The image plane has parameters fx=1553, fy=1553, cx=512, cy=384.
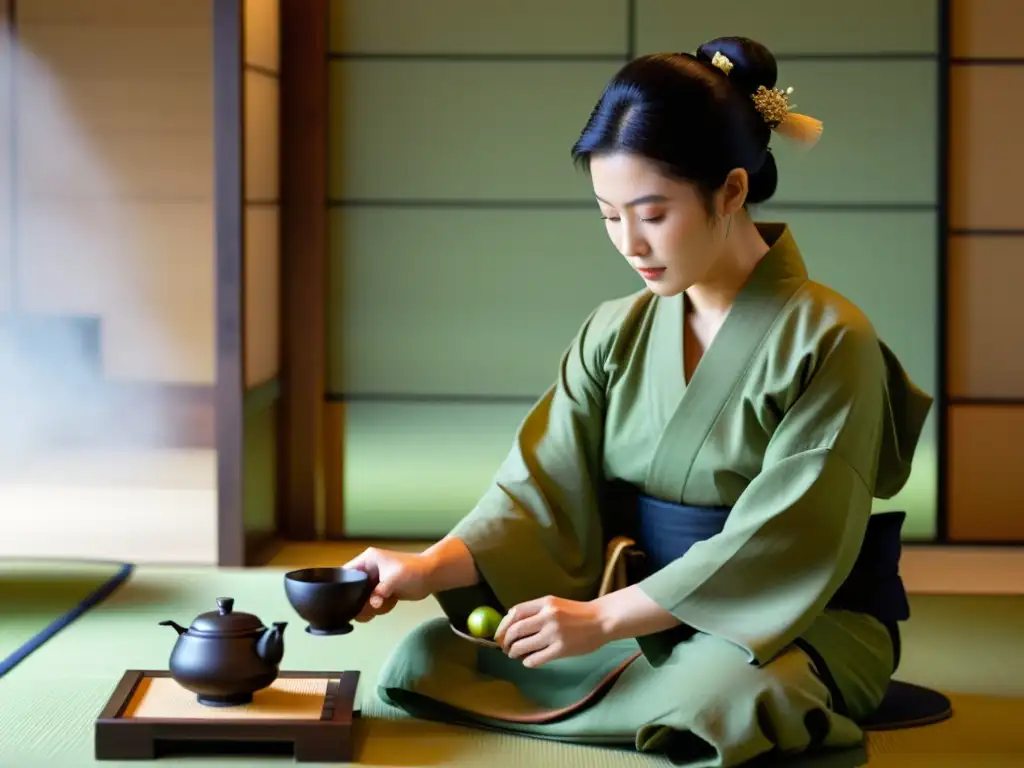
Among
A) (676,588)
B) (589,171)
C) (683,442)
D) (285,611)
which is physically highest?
(589,171)

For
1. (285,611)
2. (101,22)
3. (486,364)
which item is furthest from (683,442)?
(101,22)

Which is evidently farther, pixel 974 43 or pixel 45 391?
pixel 45 391

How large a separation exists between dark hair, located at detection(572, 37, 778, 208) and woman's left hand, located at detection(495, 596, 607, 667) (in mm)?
711

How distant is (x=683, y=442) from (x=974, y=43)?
2.59 m

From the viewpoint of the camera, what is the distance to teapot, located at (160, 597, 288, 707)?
2.55 meters

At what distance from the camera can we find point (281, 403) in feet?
16.2

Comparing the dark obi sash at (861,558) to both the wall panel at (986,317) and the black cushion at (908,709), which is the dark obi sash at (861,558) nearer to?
the black cushion at (908,709)

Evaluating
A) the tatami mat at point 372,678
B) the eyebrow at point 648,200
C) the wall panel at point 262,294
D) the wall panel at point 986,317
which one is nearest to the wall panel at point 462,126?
the wall panel at point 262,294

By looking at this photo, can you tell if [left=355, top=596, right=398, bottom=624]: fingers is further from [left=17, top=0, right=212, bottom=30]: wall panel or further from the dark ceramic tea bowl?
[left=17, top=0, right=212, bottom=30]: wall panel

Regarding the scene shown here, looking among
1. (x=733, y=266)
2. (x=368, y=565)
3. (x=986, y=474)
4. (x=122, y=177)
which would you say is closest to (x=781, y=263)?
(x=733, y=266)

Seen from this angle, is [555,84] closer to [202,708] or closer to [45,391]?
[45,391]

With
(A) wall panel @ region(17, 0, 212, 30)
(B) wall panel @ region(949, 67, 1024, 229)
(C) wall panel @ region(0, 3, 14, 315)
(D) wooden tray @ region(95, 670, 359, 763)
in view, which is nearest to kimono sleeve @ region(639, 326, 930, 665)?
(D) wooden tray @ region(95, 670, 359, 763)

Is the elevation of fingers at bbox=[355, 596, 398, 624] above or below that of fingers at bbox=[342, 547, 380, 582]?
below

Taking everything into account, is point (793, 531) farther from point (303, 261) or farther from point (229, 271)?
point (303, 261)
